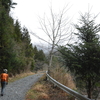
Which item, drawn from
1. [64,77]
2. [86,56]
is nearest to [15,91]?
[64,77]

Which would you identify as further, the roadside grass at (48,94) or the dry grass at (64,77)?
the dry grass at (64,77)

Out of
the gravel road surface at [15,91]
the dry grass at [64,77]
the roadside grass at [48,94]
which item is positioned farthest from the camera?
the dry grass at [64,77]

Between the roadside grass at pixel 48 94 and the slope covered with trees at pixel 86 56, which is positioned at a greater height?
the slope covered with trees at pixel 86 56

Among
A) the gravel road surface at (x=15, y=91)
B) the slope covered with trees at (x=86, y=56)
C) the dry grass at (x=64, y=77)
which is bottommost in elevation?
the gravel road surface at (x=15, y=91)

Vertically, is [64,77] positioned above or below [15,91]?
above

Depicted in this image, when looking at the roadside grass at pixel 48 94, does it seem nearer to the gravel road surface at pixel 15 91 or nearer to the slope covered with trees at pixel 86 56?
the gravel road surface at pixel 15 91

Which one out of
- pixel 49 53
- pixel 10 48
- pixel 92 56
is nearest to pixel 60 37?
pixel 49 53

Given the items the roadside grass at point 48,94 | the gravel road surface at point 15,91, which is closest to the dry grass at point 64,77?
the roadside grass at point 48,94

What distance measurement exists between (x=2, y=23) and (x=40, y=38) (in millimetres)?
6534

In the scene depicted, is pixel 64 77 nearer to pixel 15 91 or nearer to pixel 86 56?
pixel 15 91

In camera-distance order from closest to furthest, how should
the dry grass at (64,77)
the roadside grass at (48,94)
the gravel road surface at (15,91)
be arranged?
the roadside grass at (48,94) < the gravel road surface at (15,91) < the dry grass at (64,77)

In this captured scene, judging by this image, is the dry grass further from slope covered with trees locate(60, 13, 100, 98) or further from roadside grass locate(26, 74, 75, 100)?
slope covered with trees locate(60, 13, 100, 98)

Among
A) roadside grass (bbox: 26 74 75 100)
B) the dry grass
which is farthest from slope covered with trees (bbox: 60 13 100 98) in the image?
the dry grass

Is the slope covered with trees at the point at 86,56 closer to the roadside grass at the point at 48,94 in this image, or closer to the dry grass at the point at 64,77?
the roadside grass at the point at 48,94
